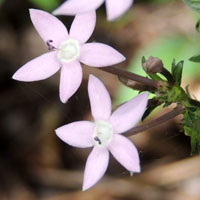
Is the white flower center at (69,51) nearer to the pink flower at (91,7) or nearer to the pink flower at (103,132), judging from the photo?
the pink flower at (103,132)

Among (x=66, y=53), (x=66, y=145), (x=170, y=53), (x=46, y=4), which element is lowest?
(x=66, y=145)

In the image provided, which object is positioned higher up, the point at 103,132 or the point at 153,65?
the point at 153,65

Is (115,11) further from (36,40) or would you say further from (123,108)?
(36,40)

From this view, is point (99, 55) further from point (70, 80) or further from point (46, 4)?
point (46, 4)

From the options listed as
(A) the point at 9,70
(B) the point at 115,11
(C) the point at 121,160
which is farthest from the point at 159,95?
(A) the point at 9,70

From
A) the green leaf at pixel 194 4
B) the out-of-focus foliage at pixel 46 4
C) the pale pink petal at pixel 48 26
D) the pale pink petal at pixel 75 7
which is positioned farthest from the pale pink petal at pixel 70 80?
the out-of-focus foliage at pixel 46 4

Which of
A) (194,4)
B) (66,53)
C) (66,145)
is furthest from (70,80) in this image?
(66,145)
